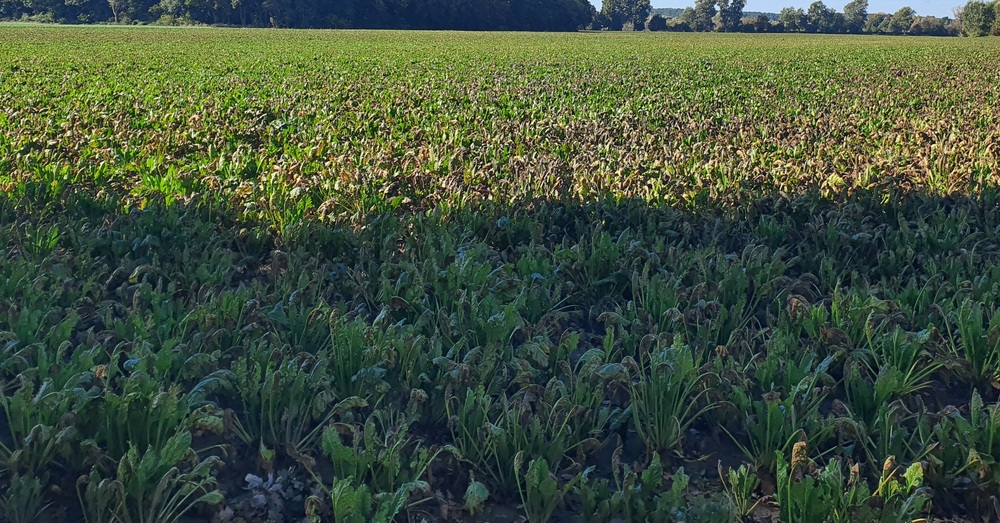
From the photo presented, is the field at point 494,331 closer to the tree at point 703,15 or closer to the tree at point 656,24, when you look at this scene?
the tree at point 656,24

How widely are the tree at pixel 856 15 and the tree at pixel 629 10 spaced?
31879 millimetres

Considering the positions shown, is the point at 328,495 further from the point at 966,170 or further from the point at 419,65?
the point at 419,65

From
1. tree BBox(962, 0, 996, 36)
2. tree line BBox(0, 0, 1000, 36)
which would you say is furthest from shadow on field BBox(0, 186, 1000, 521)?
tree BBox(962, 0, 996, 36)

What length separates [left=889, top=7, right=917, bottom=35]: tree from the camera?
123 metres

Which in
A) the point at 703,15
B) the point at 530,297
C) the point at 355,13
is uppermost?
the point at 703,15

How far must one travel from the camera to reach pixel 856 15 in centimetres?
14525

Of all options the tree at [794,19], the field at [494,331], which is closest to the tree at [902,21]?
the tree at [794,19]

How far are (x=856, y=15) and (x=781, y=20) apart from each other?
64.0 ft

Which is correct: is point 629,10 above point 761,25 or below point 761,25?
above

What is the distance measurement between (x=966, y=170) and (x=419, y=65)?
19.2m

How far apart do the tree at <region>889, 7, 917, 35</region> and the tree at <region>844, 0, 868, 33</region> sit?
211 inches

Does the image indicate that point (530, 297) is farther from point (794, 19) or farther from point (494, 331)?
point (794, 19)

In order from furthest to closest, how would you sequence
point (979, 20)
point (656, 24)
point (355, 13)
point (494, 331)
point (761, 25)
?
point (656, 24)
point (761, 25)
point (979, 20)
point (355, 13)
point (494, 331)

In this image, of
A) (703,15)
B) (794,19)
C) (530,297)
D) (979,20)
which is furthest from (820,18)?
(530,297)
